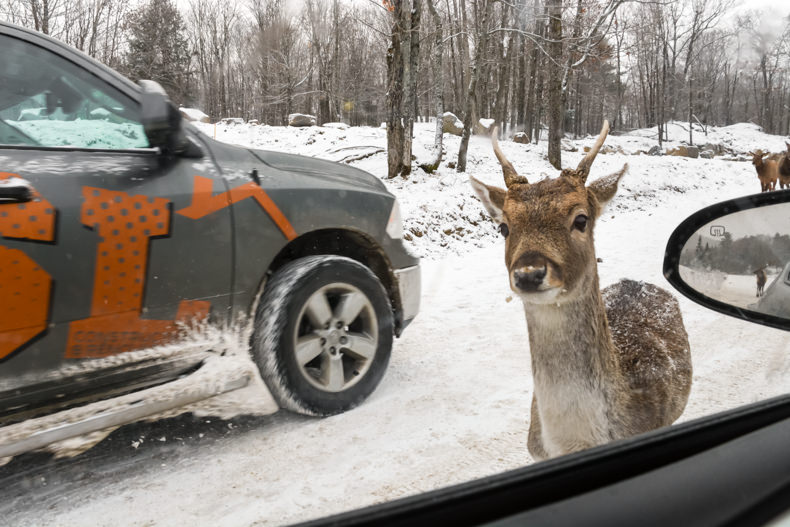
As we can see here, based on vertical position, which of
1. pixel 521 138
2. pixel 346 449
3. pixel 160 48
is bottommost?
pixel 346 449

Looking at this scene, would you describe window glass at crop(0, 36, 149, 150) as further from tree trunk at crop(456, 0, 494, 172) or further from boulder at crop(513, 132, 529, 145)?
boulder at crop(513, 132, 529, 145)

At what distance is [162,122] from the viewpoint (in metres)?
2.20

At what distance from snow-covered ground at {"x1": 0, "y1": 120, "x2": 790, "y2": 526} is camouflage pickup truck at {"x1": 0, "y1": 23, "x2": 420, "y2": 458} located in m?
0.19

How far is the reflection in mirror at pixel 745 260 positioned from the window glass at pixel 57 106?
2.45 meters

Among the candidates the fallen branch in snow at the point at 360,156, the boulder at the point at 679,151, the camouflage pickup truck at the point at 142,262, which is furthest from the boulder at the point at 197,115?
the boulder at the point at 679,151

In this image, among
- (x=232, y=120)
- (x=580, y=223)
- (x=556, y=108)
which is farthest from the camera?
(x=556, y=108)

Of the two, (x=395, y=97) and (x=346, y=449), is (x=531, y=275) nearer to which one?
(x=346, y=449)

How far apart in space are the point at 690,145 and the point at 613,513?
29.4ft

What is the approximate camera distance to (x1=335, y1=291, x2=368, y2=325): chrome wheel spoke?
2.88m

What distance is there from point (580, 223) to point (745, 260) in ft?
2.36

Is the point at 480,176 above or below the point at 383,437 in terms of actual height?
above

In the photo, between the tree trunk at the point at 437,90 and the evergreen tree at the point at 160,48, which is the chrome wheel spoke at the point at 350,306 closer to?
the evergreen tree at the point at 160,48

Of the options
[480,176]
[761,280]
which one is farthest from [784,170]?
[761,280]

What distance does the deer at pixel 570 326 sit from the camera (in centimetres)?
172
